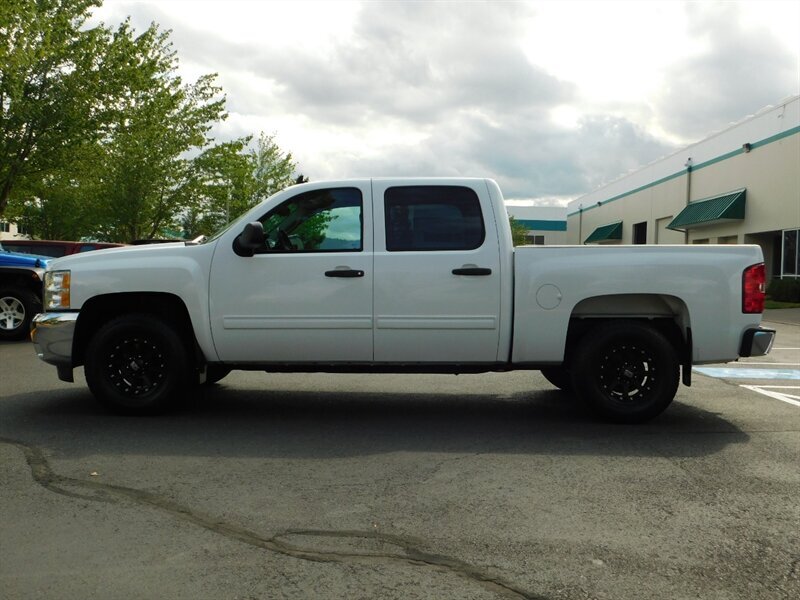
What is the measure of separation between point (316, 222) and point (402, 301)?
107 cm

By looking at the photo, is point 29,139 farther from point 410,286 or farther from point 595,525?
point 595,525

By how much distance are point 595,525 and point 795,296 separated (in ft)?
80.6

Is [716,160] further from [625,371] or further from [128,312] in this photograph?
[128,312]

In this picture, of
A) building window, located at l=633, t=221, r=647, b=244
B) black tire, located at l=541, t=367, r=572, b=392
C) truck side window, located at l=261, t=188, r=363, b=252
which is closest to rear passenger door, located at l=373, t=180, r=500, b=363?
truck side window, located at l=261, t=188, r=363, b=252

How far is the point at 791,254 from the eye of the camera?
27.6 m

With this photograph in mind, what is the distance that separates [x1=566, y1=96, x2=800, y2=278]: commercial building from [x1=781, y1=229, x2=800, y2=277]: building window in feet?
0.10

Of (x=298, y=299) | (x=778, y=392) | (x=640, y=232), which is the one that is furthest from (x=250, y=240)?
(x=640, y=232)

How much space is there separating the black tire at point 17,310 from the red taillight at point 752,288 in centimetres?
1128

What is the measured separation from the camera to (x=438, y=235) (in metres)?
6.89

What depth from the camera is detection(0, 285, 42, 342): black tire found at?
13.5m

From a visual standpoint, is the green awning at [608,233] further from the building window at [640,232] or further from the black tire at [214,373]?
the black tire at [214,373]

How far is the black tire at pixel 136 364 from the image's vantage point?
689 cm

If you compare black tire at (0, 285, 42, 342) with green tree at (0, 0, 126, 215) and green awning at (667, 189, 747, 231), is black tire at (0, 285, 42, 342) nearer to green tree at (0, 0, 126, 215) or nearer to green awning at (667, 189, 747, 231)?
green tree at (0, 0, 126, 215)

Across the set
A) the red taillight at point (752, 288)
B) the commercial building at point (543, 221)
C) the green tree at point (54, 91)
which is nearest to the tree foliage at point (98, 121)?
the green tree at point (54, 91)
